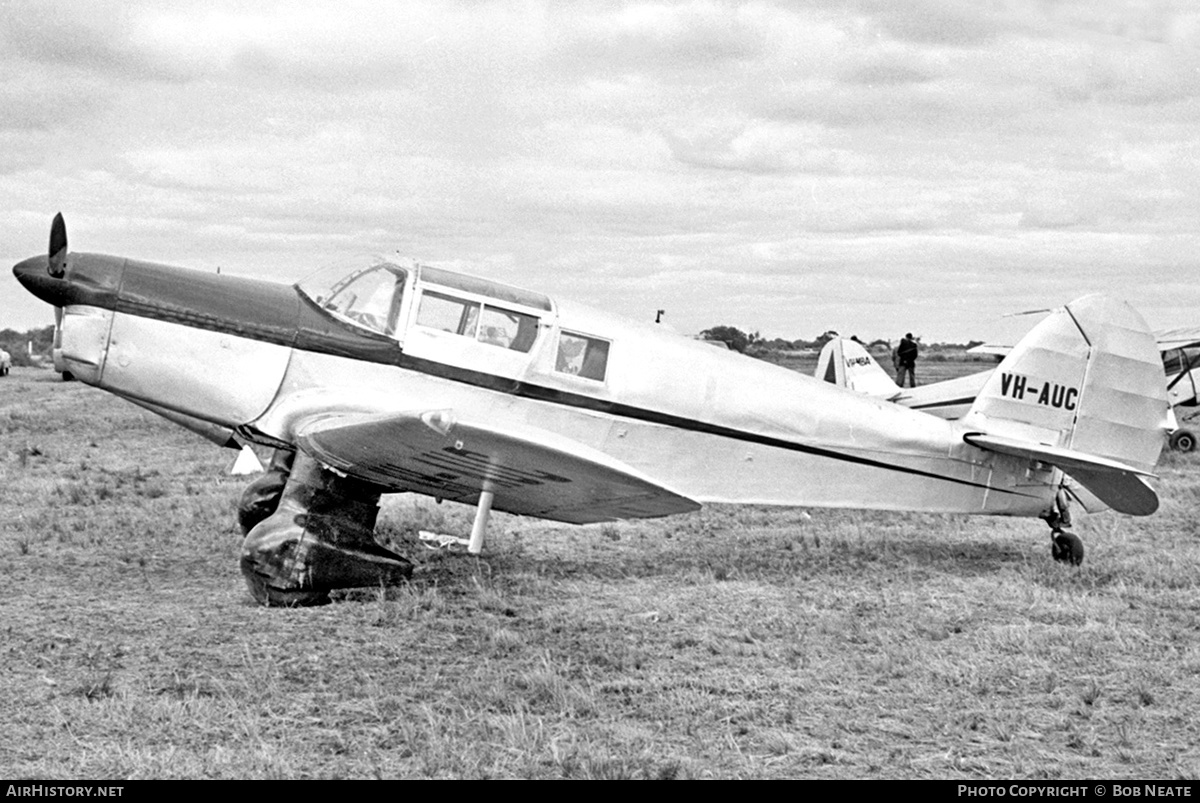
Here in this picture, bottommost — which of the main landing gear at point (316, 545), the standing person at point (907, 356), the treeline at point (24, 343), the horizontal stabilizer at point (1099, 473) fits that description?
the treeline at point (24, 343)

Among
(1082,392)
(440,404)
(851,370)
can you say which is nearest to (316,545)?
(440,404)

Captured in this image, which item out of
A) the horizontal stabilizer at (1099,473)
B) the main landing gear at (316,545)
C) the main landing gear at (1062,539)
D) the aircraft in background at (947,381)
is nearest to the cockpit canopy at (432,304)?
the main landing gear at (316,545)

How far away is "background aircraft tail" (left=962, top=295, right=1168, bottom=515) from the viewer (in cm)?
900

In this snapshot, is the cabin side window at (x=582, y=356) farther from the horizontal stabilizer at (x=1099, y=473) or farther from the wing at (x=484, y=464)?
the horizontal stabilizer at (x=1099, y=473)

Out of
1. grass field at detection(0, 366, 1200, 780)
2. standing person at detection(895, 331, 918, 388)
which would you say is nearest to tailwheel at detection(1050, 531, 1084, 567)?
grass field at detection(0, 366, 1200, 780)

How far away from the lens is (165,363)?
726 centimetres

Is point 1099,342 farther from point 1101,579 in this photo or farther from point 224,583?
point 224,583

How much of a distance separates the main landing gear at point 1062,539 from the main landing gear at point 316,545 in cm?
477

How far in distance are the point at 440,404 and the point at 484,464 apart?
35.1 inches

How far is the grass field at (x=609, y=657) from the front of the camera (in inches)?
176

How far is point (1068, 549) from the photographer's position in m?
8.79

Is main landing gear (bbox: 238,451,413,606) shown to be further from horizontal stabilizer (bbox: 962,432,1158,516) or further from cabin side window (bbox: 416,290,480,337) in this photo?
horizontal stabilizer (bbox: 962,432,1158,516)

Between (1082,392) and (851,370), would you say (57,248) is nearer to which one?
(1082,392)

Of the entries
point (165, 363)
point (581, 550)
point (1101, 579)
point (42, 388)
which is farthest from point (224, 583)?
point (42, 388)
